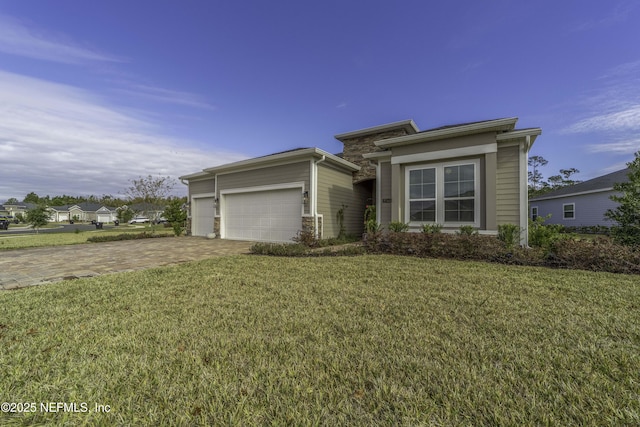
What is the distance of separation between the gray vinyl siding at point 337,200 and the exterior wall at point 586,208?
1393 centimetres

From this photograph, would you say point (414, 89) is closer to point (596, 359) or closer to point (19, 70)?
point (596, 359)

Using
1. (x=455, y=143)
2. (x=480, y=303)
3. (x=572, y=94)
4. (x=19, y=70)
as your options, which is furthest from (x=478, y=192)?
(x=19, y=70)

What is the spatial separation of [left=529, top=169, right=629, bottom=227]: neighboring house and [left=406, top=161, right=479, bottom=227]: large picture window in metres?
12.9

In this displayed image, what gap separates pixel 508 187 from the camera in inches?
269

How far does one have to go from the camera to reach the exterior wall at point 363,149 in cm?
1180

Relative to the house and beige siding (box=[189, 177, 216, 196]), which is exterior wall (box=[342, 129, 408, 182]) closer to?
the house

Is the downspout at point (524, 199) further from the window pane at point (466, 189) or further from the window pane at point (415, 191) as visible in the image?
the window pane at point (415, 191)

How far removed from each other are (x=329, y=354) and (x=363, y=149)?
37.6 ft

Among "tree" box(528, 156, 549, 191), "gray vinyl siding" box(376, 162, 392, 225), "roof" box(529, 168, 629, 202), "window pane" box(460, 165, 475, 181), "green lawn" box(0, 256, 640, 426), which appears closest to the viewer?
"green lawn" box(0, 256, 640, 426)

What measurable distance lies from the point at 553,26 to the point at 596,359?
32.8 ft

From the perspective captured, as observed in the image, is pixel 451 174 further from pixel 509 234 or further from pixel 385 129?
pixel 385 129

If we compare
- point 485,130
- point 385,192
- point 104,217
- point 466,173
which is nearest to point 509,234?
point 466,173

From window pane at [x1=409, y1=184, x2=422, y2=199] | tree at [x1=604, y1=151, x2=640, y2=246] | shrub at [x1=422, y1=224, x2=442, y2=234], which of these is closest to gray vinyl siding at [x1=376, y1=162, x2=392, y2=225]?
window pane at [x1=409, y1=184, x2=422, y2=199]

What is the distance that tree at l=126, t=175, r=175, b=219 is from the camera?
18.2 meters
